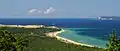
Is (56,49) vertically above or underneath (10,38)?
underneath

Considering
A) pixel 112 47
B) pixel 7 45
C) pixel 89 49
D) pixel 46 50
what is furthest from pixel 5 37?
pixel 89 49

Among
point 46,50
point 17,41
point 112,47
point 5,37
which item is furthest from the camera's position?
point 46,50

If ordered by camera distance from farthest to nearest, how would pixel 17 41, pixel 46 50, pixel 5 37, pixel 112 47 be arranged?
1. pixel 46 50
2. pixel 17 41
3. pixel 5 37
4. pixel 112 47

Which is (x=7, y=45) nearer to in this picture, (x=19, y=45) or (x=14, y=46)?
(x=14, y=46)

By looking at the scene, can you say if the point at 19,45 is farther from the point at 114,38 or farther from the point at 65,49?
the point at 65,49

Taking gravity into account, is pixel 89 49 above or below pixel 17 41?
below

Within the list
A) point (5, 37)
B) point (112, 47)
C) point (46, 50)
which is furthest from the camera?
point (46, 50)

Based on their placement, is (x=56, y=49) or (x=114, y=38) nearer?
(x=114, y=38)

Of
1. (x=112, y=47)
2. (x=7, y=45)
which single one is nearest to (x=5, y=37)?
(x=7, y=45)

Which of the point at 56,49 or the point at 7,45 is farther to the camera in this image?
the point at 56,49
